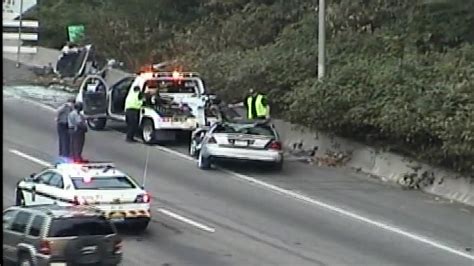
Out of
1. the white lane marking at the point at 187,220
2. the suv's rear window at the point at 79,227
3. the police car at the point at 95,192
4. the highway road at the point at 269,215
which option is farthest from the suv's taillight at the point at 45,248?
the white lane marking at the point at 187,220

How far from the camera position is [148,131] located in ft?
99.3

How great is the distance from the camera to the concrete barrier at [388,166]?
2619 centimetres

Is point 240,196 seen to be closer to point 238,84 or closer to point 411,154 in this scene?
point 411,154

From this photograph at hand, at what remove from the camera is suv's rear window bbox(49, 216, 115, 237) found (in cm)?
1681

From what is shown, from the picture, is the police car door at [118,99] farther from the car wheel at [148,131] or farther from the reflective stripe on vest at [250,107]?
the reflective stripe on vest at [250,107]

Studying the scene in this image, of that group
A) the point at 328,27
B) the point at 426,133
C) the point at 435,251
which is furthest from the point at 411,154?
the point at 328,27

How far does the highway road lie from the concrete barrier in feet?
1.59

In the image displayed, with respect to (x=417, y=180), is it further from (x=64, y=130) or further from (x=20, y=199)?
(x=20, y=199)

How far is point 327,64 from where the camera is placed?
3247 centimetres

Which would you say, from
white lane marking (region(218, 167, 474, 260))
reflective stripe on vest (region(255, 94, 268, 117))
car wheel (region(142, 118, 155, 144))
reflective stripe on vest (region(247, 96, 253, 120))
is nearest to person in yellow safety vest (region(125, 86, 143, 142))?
car wheel (region(142, 118, 155, 144))

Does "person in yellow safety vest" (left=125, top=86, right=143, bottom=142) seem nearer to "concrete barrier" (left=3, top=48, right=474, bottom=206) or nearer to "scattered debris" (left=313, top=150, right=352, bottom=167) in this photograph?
"concrete barrier" (left=3, top=48, right=474, bottom=206)

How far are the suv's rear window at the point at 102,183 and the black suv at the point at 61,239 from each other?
9.40 feet

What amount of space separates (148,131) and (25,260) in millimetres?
13432

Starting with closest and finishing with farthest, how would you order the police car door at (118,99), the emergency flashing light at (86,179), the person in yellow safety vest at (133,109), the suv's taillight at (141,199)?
the suv's taillight at (141,199) → the emergency flashing light at (86,179) → the person in yellow safety vest at (133,109) → the police car door at (118,99)
